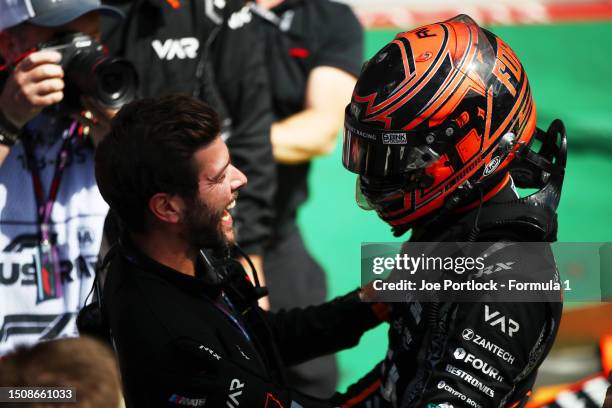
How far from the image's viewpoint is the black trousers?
4188 millimetres

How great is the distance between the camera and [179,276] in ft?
7.95

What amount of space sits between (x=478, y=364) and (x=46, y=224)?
4.67 ft

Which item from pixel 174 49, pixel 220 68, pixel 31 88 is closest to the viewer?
pixel 31 88

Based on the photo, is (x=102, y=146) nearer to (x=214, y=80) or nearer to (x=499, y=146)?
(x=499, y=146)

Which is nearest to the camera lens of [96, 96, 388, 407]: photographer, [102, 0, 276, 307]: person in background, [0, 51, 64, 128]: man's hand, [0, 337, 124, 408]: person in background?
[0, 51, 64, 128]: man's hand

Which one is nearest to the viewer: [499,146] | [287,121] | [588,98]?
[499,146]

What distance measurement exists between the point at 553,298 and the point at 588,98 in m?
7.18

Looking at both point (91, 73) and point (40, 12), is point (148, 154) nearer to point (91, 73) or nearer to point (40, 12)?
point (91, 73)

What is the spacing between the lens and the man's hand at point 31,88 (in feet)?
9.61

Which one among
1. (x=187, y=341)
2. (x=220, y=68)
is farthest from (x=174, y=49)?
(x=187, y=341)

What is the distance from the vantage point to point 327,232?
23.6 feet

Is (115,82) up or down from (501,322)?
up

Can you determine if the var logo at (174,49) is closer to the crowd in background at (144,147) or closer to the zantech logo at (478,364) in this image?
the crowd in background at (144,147)

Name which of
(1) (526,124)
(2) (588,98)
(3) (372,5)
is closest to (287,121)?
(1) (526,124)
